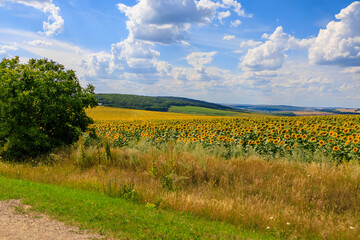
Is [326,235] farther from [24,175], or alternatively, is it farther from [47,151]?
[47,151]

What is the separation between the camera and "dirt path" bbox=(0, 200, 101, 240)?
4.54 meters

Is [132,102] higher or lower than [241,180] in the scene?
higher

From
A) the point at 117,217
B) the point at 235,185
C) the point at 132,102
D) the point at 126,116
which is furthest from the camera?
the point at 132,102

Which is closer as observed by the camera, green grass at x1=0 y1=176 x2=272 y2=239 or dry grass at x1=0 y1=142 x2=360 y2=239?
green grass at x1=0 y1=176 x2=272 y2=239

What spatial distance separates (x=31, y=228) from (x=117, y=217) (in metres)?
1.62

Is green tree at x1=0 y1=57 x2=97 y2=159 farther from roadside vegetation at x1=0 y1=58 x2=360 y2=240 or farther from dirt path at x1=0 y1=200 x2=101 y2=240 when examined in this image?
dirt path at x1=0 y1=200 x2=101 y2=240

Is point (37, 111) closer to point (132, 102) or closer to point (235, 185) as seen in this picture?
point (235, 185)

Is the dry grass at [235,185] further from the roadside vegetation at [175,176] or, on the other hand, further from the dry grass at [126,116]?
the dry grass at [126,116]

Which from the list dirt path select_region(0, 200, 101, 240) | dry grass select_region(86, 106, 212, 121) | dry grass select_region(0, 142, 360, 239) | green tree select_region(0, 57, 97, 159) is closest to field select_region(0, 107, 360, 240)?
dry grass select_region(0, 142, 360, 239)

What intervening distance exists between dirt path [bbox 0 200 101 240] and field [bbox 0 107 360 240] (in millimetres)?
618

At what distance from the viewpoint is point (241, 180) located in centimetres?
735

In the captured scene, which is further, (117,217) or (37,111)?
(37,111)

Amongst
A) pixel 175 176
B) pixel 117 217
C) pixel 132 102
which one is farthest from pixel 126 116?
pixel 132 102

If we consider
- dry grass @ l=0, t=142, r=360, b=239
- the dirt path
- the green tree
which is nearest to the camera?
the dirt path
